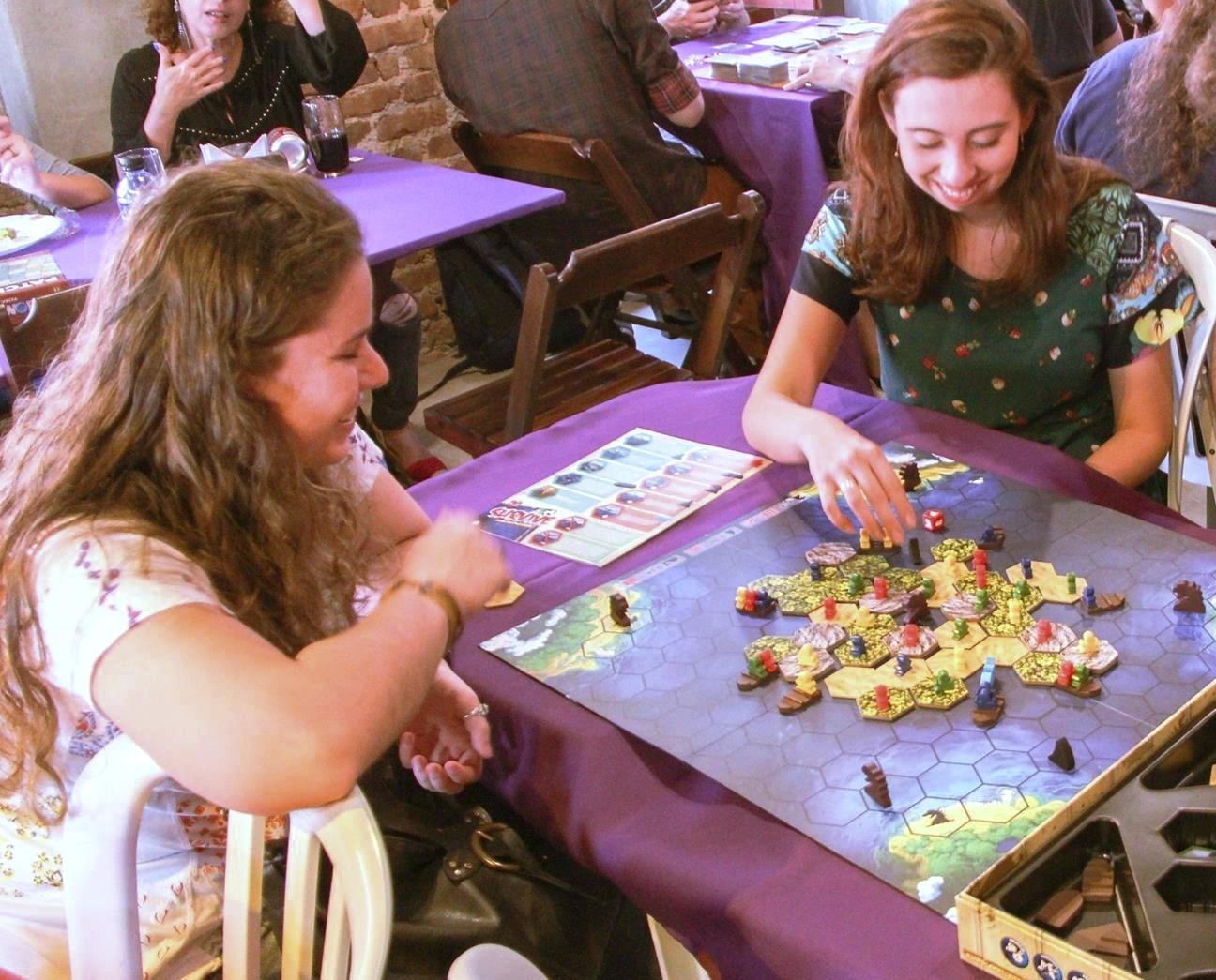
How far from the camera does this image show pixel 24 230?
113 inches

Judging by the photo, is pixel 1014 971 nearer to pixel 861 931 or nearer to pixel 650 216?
pixel 861 931

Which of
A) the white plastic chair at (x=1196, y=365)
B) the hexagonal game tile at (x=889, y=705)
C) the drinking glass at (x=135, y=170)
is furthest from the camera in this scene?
the drinking glass at (x=135, y=170)

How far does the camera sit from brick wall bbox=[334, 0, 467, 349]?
410 centimetres

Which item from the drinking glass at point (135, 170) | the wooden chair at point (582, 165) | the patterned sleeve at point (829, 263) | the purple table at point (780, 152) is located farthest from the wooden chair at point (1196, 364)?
the drinking glass at point (135, 170)

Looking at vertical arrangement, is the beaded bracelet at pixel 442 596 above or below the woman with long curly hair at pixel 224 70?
below

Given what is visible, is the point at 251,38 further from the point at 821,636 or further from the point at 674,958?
the point at 674,958

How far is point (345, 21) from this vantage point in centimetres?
350

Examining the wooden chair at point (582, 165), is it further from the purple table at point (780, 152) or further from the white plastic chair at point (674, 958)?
the white plastic chair at point (674, 958)

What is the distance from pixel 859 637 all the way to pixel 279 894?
0.57 meters

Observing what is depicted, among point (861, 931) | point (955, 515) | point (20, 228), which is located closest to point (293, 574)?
point (861, 931)

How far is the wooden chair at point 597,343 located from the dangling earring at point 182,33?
1.30 m

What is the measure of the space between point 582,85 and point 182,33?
1.01 metres

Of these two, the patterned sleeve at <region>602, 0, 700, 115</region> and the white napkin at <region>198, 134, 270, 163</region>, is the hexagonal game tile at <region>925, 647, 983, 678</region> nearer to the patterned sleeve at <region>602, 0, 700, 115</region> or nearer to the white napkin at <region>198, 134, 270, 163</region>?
the white napkin at <region>198, 134, 270, 163</region>

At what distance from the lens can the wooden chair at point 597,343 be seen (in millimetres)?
2164
